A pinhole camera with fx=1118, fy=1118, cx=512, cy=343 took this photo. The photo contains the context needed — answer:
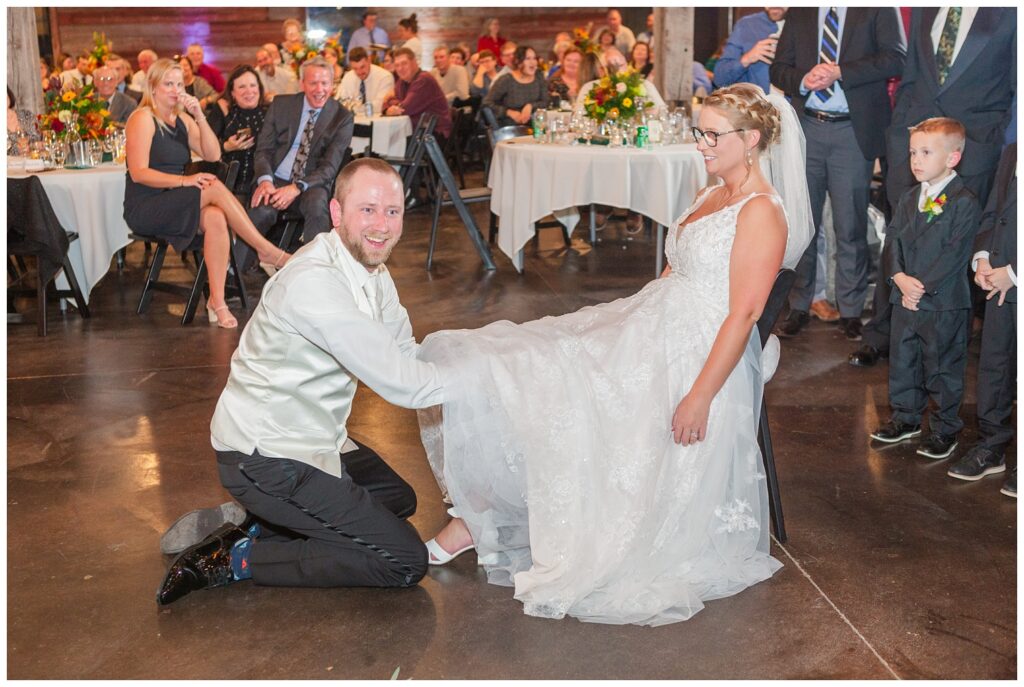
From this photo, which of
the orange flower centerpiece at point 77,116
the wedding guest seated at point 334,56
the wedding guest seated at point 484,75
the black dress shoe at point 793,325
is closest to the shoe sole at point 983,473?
the black dress shoe at point 793,325

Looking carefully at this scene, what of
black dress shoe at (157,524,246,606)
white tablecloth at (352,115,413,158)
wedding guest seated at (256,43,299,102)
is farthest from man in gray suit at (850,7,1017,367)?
wedding guest seated at (256,43,299,102)

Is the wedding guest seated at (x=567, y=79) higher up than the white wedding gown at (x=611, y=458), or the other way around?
the wedding guest seated at (x=567, y=79)

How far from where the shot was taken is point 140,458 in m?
3.80

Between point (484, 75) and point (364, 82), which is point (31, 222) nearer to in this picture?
point (364, 82)

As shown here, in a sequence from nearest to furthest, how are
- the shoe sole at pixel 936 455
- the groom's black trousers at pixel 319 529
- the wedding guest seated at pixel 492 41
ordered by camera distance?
the groom's black trousers at pixel 319 529 → the shoe sole at pixel 936 455 → the wedding guest seated at pixel 492 41

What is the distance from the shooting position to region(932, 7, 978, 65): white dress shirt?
444 centimetres

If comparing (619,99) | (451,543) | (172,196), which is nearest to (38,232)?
(172,196)

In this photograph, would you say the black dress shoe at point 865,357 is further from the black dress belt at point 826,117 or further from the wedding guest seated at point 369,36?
the wedding guest seated at point 369,36

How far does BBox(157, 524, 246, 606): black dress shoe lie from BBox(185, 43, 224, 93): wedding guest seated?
409 inches

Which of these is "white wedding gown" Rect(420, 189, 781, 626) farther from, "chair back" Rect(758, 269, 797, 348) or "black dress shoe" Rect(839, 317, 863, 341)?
"black dress shoe" Rect(839, 317, 863, 341)

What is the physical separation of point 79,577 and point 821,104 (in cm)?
389

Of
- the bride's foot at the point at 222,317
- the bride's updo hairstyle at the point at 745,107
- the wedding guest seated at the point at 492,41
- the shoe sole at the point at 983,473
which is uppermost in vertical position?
the wedding guest seated at the point at 492,41

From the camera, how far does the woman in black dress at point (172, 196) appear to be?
5.82 meters

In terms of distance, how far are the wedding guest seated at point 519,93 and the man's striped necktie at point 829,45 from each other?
5.12 metres
